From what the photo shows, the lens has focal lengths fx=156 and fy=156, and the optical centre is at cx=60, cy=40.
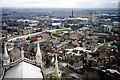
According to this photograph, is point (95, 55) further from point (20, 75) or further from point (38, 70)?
point (20, 75)

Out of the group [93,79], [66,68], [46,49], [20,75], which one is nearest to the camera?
[20,75]

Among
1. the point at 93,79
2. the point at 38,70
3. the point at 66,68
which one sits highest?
the point at 38,70

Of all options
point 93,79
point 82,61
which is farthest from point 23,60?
point 82,61

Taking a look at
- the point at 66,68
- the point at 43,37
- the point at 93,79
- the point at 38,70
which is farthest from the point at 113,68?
the point at 43,37

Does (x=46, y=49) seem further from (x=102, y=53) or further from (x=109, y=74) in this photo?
(x=109, y=74)

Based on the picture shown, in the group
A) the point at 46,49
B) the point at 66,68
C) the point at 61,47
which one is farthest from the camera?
the point at 61,47

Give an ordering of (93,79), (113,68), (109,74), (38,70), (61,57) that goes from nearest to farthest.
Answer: (38,70), (93,79), (109,74), (113,68), (61,57)

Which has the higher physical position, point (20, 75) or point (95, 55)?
point (20, 75)

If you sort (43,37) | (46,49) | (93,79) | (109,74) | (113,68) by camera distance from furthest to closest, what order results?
(43,37) → (46,49) → (113,68) → (109,74) → (93,79)

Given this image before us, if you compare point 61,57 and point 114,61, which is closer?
point 114,61
